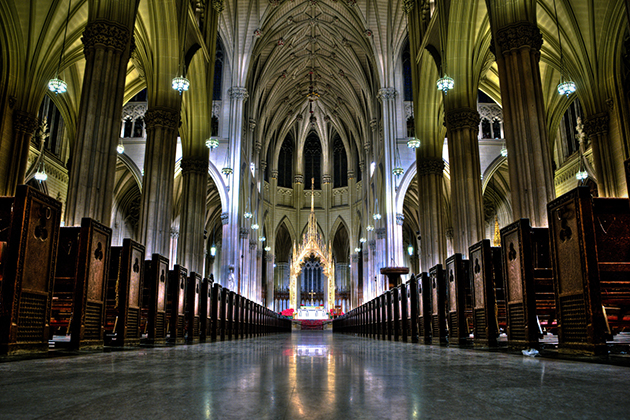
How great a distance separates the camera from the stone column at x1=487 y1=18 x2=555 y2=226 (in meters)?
9.60

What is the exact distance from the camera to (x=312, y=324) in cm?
3712

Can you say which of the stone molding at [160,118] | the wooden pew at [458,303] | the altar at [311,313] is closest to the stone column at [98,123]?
the stone molding at [160,118]

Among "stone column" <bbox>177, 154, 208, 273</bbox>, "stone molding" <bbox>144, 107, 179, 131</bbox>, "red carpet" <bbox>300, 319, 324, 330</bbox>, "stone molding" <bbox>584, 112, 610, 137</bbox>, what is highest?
"stone molding" <bbox>584, 112, 610, 137</bbox>

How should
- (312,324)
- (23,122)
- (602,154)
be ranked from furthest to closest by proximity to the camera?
1. (312,324)
2. (23,122)
3. (602,154)

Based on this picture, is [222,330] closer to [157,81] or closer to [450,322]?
[450,322]

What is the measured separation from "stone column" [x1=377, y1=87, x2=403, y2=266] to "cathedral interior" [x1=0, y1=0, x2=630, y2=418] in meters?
0.11

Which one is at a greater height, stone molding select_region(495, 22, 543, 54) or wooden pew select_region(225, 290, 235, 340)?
stone molding select_region(495, 22, 543, 54)

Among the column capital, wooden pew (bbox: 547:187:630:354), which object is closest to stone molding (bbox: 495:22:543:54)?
wooden pew (bbox: 547:187:630:354)

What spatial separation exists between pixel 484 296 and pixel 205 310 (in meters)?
6.69

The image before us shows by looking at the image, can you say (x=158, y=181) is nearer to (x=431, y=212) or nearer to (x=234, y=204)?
(x=431, y=212)

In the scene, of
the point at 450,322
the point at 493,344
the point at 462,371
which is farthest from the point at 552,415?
the point at 450,322

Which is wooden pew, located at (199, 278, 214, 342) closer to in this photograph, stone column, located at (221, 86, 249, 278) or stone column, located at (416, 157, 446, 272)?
stone column, located at (416, 157, 446, 272)

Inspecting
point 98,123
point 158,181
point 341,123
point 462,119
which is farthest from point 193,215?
point 341,123

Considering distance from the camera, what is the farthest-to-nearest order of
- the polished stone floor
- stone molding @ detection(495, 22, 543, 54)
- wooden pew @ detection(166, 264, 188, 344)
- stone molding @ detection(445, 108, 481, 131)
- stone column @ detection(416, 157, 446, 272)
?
stone column @ detection(416, 157, 446, 272) < stone molding @ detection(445, 108, 481, 131) < stone molding @ detection(495, 22, 543, 54) < wooden pew @ detection(166, 264, 188, 344) < the polished stone floor
